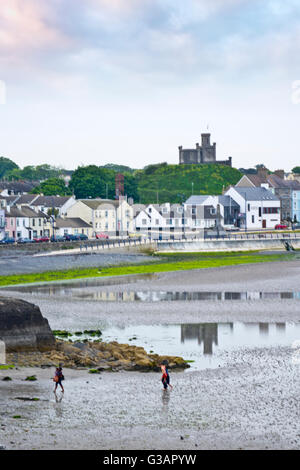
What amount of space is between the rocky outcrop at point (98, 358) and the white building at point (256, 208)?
115 m

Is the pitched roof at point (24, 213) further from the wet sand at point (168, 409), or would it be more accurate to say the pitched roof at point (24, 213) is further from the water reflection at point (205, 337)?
the wet sand at point (168, 409)

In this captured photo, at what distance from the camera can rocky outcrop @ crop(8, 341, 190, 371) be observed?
104 ft

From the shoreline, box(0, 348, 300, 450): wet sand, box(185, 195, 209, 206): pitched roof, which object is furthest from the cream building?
box(0, 348, 300, 450): wet sand

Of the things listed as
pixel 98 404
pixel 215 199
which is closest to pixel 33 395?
pixel 98 404

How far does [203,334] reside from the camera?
3919 cm

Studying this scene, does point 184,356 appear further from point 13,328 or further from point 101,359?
point 13,328

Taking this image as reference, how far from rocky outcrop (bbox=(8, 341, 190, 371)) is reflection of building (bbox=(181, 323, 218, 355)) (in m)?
3.39

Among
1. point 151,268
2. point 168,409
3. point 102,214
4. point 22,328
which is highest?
point 102,214

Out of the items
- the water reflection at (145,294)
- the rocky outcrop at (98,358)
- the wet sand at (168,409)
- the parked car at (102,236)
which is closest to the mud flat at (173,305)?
the water reflection at (145,294)

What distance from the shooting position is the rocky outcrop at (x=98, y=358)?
104 ft

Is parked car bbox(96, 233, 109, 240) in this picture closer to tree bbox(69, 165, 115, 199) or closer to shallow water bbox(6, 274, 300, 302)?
tree bbox(69, 165, 115, 199)

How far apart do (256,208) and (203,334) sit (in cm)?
11313

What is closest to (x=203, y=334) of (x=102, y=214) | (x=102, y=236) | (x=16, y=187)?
(x=102, y=236)

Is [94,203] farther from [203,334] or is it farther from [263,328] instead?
[203,334]
